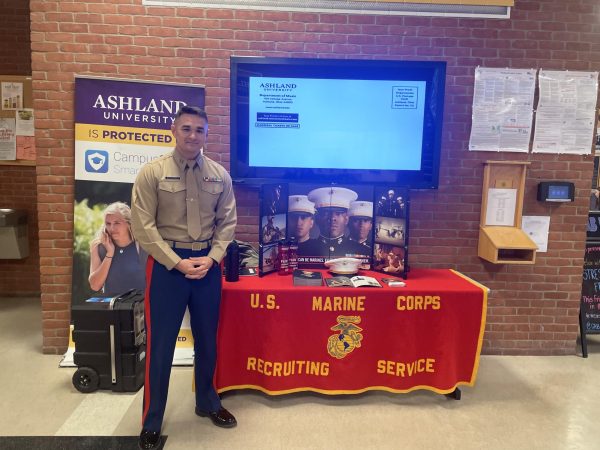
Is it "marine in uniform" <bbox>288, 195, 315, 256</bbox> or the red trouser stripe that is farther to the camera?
"marine in uniform" <bbox>288, 195, 315, 256</bbox>

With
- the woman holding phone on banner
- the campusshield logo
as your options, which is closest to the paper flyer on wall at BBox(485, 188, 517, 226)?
the woman holding phone on banner

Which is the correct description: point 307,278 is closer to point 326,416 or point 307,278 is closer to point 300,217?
point 300,217

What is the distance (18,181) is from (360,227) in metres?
3.89

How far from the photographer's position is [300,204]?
317 cm

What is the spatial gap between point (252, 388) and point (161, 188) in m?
1.44

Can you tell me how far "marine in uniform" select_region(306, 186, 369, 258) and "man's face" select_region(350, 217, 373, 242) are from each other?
5cm

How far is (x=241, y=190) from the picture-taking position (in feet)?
11.2

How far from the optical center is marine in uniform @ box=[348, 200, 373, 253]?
3.17 metres

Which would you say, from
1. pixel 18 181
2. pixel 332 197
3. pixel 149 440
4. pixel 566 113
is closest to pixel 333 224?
pixel 332 197

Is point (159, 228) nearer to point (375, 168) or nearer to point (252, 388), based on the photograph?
point (252, 388)

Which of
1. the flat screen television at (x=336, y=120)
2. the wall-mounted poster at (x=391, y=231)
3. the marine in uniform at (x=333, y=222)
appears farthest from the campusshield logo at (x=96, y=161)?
the wall-mounted poster at (x=391, y=231)

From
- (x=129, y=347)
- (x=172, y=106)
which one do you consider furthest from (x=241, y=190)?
(x=129, y=347)

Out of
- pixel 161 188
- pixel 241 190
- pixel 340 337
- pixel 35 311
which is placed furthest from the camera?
pixel 35 311

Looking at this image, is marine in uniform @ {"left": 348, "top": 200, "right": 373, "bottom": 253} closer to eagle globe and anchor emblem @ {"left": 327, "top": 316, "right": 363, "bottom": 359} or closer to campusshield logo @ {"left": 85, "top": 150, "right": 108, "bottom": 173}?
eagle globe and anchor emblem @ {"left": 327, "top": 316, "right": 363, "bottom": 359}
